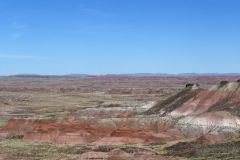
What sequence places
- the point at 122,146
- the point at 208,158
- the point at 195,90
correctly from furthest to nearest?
the point at 195,90
the point at 122,146
the point at 208,158

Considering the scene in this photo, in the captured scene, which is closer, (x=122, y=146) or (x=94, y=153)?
(x=94, y=153)

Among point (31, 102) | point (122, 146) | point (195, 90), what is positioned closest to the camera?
point (122, 146)

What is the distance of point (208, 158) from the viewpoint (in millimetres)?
46969

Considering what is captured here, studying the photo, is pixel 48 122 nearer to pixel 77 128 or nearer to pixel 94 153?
pixel 77 128

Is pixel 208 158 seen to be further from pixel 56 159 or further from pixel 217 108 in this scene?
pixel 217 108

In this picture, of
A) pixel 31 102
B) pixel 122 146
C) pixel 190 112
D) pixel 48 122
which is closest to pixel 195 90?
pixel 190 112

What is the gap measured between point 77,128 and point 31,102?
66068mm

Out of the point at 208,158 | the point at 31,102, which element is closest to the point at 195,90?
the point at 208,158

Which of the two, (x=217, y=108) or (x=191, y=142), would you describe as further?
(x=217, y=108)

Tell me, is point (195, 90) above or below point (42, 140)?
above

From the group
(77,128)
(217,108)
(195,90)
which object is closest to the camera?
(77,128)

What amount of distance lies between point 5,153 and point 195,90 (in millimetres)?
41236

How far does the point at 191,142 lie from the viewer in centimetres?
5712

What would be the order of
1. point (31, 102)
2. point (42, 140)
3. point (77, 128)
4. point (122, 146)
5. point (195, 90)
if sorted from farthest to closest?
1. point (31, 102)
2. point (195, 90)
3. point (77, 128)
4. point (42, 140)
5. point (122, 146)
